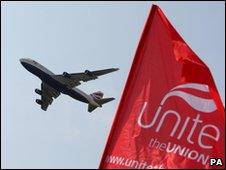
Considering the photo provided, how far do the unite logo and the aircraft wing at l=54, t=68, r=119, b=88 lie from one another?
73453 mm

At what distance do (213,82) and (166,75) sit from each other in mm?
1176

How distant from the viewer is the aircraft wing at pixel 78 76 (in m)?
86.6

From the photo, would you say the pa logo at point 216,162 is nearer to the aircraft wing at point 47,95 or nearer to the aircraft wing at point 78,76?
the aircraft wing at point 78,76

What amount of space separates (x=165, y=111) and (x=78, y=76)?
261ft

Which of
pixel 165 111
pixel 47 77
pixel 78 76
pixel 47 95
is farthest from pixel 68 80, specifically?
pixel 165 111

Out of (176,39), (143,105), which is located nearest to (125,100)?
(143,105)

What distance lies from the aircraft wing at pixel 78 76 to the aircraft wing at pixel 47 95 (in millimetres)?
10827

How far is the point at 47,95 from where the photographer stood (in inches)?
4173

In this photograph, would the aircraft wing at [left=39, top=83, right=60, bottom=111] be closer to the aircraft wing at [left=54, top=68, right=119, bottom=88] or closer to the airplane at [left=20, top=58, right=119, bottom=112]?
the airplane at [left=20, top=58, right=119, bottom=112]

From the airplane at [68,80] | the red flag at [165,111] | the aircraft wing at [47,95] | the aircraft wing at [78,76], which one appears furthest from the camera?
the aircraft wing at [47,95]

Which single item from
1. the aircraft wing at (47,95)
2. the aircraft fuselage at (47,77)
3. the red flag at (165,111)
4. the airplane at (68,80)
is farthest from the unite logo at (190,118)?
the aircraft wing at (47,95)

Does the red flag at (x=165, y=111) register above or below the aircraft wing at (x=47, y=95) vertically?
above

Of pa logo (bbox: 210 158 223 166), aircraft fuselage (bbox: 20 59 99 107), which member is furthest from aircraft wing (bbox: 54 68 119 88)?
pa logo (bbox: 210 158 223 166)

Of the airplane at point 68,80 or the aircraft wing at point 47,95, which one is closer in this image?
the airplane at point 68,80
